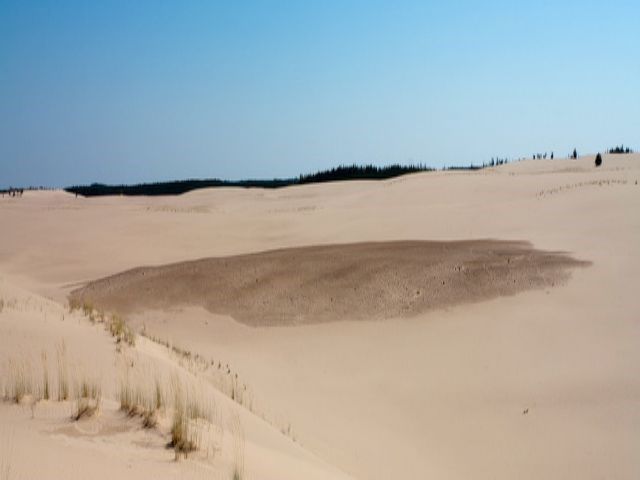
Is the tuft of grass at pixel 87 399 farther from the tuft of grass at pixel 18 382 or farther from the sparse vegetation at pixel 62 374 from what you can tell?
the tuft of grass at pixel 18 382

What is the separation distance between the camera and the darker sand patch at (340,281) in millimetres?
10094

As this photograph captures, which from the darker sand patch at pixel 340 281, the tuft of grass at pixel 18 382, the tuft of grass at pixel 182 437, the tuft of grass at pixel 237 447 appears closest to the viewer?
the tuft of grass at pixel 237 447

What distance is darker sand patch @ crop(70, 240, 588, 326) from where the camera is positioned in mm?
10094

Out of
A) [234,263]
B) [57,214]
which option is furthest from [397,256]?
[57,214]

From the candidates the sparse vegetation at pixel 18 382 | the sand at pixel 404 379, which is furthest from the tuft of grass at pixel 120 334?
the sparse vegetation at pixel 18 382

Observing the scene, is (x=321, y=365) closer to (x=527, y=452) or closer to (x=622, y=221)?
(x=527, y=452)

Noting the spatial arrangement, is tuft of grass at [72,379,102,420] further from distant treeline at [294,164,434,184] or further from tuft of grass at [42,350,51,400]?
distant treeline at [294,164,434,184]

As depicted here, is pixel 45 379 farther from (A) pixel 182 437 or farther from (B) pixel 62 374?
(A) pixel 182 437

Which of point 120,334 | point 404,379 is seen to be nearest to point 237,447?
point 120,334

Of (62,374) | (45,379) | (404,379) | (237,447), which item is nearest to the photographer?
(237,447)

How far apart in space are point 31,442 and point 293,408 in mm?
3445

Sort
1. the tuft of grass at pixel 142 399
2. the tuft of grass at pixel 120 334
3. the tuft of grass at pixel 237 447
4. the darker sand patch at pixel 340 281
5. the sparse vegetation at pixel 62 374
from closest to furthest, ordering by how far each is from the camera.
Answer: the tuft of grass at pixel 237 447 < the tuft of grass at pixel 142 399 < the sparse vegetation at pixel 62 374 < the tuft of grass at pixel 120 334 < the darker sand patch at pixel 340 281

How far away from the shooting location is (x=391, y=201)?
26453mm

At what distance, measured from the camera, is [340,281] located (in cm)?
1147
